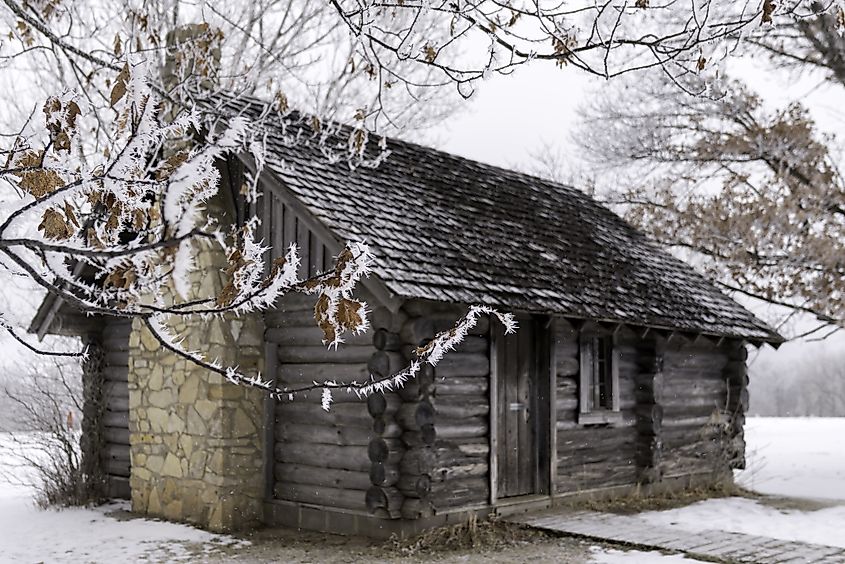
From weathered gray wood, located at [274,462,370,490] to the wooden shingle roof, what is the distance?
2.18 m

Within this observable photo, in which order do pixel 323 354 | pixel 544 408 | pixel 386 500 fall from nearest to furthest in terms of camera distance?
pixel 386 500 < pixel 323 354 < pixel 544 408

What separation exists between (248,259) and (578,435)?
30.0ft

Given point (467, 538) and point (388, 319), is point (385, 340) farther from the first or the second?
point (467, 538)

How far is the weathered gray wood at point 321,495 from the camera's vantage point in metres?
9.63

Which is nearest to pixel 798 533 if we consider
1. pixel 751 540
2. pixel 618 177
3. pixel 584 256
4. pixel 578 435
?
pixel 751 540

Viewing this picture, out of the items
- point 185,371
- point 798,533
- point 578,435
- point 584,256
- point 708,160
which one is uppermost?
point 708,160

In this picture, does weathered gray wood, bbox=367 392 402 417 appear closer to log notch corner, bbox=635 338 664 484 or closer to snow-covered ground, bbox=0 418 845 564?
snow-covered ground, bbox=0 418 845 564

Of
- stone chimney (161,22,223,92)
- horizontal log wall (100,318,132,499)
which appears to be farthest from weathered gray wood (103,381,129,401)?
stone chimney (161,22,223,92)

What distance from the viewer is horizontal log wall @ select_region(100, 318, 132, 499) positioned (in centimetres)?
1293

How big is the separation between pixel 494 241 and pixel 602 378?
2498mm

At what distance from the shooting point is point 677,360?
44.2 ft

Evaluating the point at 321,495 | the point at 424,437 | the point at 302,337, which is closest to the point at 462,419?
the point at 424,437

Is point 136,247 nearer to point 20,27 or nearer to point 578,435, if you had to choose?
point 20,27

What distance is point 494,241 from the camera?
11625mm
